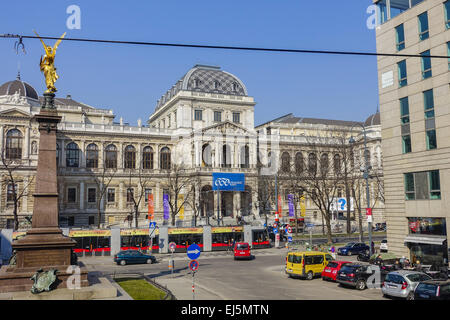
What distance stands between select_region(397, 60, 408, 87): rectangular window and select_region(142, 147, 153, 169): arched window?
2265 inches

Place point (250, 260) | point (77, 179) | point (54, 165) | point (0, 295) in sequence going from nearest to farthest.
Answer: point (0, 295) < point (54, 165) < point (250, 260) < point (77, 179)

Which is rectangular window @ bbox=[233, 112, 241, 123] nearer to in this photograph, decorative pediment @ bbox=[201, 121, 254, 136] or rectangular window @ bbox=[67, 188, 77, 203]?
decorative pediment @ bbox=[201, 121, 254, 136]

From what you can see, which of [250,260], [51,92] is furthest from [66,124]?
[51,92]

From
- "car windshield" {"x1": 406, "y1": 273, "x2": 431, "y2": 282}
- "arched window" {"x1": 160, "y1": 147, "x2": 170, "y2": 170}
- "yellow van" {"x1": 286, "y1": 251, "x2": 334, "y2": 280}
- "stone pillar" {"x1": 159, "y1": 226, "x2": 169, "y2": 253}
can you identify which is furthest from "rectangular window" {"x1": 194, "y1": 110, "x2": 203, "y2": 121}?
"car windshield" {"x1": 406, "y1": 273, "x2": 431, "y2": 282}

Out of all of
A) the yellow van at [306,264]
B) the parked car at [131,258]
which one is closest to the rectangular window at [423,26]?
the yellow van at [306,264]

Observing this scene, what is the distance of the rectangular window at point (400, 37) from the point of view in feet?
106

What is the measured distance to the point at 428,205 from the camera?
29484 millimetres

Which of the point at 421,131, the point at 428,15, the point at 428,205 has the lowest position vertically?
the point at 428,205

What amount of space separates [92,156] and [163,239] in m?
37.6

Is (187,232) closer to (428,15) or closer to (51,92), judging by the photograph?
(51,92)

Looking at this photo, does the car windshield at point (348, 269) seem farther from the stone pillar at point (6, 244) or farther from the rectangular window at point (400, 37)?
the stone pillar at point (6, 244)

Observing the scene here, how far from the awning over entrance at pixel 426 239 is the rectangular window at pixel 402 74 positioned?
11318mm

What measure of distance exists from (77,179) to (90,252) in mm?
34802

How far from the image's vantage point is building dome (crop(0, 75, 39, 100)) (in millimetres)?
73750
